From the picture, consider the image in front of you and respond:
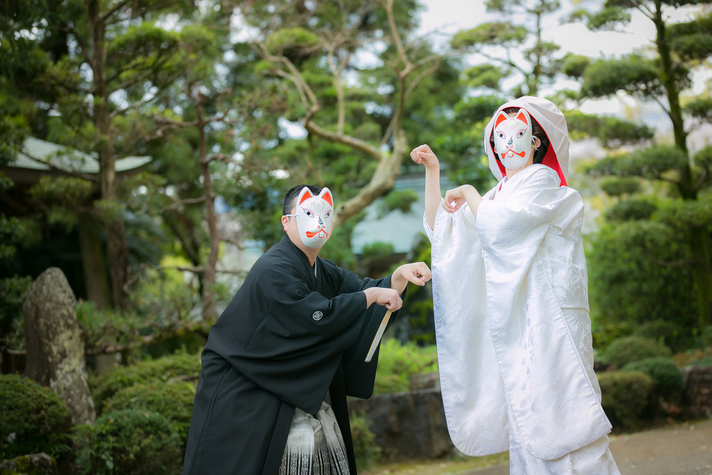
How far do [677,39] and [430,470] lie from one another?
650 cm

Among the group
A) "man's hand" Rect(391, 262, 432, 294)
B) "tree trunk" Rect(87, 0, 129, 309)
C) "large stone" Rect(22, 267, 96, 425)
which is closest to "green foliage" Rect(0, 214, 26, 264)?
"large stone" Rect(22, 267, 96, 425)

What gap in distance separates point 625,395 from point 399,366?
8.97 feet

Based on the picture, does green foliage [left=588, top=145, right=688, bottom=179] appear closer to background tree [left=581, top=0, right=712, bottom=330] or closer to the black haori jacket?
background tree [left=581, top=0, right=712, bottom=330]

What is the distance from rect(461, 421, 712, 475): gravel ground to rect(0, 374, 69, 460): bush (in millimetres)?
3589

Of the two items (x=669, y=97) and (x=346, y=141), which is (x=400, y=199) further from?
(x=669, y=97)

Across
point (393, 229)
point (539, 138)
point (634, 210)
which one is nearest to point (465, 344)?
point (539, 138)

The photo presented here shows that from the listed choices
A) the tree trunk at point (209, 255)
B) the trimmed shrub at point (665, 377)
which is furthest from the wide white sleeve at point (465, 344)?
the trimmed shrub at point (665, 377)

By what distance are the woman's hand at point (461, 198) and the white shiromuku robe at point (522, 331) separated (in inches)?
1.8

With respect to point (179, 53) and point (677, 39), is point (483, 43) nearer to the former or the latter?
point (677, 39)

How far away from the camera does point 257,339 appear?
2602 millimetres

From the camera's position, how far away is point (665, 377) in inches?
255

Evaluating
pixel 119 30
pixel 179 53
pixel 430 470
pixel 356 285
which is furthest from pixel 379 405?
pixel 119 30

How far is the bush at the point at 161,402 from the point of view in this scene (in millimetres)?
4477

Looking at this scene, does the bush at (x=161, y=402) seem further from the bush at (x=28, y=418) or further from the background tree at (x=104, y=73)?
the background tree at (x=104, y=73)
